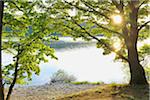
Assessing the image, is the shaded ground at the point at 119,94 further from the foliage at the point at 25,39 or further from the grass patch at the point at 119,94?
the foliage at the point at 25,39

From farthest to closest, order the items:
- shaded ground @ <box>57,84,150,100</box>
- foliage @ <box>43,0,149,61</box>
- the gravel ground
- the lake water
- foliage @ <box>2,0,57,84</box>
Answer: the lake water → the gravel ground → foliage @ <box>43,0,149,61</box> → shaded ground @ <box>57,84,150,100</box> → foliage @ <box>2,0,57,84</box>

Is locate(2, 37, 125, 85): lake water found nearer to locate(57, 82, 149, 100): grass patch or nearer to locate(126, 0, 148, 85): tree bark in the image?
locate(57, 82, 149, 100): grass patch

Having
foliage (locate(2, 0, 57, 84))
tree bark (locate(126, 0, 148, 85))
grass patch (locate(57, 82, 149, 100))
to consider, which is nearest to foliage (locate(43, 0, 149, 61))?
tree bark (locate(126, 0, 148, 85))

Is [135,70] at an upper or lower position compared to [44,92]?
upper

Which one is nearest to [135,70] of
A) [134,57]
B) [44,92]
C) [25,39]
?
[134,57]

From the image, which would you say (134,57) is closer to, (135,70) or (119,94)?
(135,70)

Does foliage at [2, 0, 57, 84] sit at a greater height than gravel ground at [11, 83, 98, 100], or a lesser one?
greater

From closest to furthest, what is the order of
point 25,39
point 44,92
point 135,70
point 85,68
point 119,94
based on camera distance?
point 25,39
point 119,94
point 135,70
point 44,92
point 85,68

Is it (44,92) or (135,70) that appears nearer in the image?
(135,70)

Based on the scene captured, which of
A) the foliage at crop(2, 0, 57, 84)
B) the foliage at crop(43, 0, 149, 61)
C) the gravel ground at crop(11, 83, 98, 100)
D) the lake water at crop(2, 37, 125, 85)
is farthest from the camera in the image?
the lake water at crop(2, 37, 125, 85)

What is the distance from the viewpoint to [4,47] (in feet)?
37.2

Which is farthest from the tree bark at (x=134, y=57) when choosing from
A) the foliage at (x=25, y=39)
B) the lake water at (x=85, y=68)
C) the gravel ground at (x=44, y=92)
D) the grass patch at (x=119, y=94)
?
the lake water at (x=85, y=68)

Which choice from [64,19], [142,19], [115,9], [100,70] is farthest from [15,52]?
[100,70]

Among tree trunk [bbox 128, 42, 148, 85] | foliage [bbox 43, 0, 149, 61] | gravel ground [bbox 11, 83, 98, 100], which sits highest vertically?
foliage [bbox 43, 0, 149, 61]
